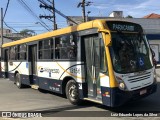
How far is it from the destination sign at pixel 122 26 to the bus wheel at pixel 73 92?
274 centimetres

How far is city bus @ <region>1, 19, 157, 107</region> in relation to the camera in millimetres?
9266

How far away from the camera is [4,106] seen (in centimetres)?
1187

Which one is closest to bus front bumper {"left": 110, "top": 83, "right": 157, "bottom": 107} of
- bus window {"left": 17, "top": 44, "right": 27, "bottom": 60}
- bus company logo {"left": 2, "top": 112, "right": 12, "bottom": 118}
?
bus company logo {"left": 2, "top": 112, "right": 12, "bottom": 118}

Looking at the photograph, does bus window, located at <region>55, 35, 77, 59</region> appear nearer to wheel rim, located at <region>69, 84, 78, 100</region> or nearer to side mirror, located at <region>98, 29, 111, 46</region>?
wheel rim, located at <region>69, 84, 78, 100</region>

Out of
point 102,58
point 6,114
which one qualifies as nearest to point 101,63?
point 102,58

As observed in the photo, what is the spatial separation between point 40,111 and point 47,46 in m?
3.88

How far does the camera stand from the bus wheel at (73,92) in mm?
11315

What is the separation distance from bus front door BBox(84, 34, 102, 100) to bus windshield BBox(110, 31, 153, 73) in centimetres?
70

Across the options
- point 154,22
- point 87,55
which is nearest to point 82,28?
point 87,55

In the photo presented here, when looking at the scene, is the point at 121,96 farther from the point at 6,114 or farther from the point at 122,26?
the point at 6,114

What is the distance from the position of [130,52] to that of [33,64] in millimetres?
7236

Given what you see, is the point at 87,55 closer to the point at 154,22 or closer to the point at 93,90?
the point at 93,90

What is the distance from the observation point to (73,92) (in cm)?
1148

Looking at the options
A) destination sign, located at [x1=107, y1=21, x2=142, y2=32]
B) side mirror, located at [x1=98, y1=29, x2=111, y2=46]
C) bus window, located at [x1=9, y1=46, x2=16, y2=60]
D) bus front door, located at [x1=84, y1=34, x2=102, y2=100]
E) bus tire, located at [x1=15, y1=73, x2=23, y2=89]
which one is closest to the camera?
side mirror, located at [x1=98, y1=29, x2=111, y2=46]
